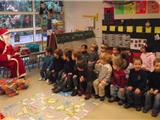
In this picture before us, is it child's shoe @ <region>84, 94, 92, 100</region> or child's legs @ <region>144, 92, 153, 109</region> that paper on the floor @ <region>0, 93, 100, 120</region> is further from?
child's legs @ <region>144, 92, 153, 109</region>

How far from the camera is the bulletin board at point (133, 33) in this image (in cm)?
442

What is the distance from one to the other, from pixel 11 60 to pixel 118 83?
237cm

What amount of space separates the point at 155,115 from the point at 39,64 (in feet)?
11.9

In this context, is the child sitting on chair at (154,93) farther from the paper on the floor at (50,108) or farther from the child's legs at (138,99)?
the paper on the floor at (50,108)

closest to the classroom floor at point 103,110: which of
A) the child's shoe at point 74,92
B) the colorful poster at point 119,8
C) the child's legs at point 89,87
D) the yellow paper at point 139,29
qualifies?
the child's legs at point 89,87

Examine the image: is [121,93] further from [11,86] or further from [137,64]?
[11,86]

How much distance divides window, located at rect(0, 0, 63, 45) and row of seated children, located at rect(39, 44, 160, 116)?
1.69 m

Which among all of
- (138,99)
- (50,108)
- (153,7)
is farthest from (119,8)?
(50,108)

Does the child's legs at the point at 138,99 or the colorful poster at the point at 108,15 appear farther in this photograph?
the colorful poster at the point at 108,15

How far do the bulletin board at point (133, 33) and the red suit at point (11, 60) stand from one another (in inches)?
80.8

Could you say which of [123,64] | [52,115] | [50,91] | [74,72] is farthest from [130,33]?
[52,115]

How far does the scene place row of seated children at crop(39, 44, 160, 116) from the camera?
3297 millimetres

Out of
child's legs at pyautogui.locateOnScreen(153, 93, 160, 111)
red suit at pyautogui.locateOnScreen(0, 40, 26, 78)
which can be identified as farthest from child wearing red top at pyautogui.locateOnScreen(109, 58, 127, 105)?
red suit at pyautogui.locateOnScreen(0, 40, 26, 78)

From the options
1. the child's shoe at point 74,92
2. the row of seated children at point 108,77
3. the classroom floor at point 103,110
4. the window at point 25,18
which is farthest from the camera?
the window at point 25,18
